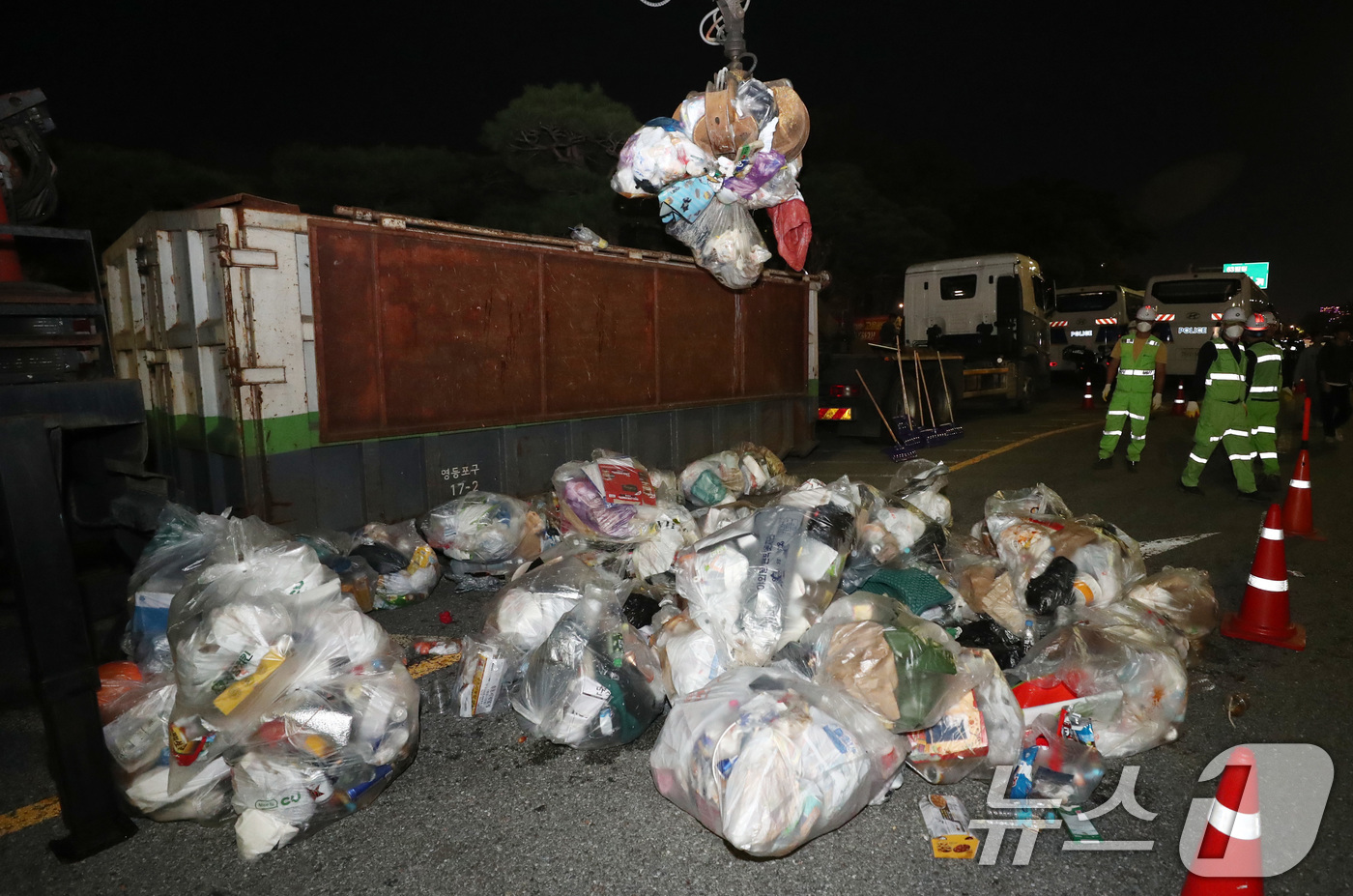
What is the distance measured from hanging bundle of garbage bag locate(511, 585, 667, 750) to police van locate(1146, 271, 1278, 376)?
1689 cm

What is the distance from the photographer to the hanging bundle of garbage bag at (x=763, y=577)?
2.87 m

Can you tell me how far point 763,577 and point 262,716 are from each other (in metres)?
1.69

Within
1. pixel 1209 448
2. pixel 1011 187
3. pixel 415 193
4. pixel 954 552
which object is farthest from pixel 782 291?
pixel 1011 187

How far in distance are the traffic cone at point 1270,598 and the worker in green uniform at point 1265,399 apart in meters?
3.45

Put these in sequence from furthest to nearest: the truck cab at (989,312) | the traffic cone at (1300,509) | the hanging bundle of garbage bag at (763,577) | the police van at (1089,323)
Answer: the police van at (1089,323) < the truck cab at (989,312) < the traffic cone at (1300,509) < the hanging bundle of garbage bag at (763,577)

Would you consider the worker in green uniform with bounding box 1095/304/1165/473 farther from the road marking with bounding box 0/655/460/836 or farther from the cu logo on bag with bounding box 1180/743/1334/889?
the road marking with bounding box 0/655/460/836

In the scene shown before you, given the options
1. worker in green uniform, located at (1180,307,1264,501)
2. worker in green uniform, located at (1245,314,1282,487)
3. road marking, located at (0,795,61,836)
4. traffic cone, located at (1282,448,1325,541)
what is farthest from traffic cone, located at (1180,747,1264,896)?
worker in green uniform, located at (1245,314,1282,487)

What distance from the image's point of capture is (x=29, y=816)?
7.89ft

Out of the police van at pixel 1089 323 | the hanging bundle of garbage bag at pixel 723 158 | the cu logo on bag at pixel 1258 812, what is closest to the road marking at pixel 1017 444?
the hanging bundle of garbage bag at pixel 723 158

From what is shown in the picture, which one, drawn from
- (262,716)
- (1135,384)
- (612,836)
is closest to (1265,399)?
(1135,384)

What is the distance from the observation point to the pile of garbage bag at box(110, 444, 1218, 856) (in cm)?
224

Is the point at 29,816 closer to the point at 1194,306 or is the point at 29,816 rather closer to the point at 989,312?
the point at 989,312

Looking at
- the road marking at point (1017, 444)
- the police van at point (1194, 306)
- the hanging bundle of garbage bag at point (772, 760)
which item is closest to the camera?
the hanging bundle of garbage bag at point (772, 760)

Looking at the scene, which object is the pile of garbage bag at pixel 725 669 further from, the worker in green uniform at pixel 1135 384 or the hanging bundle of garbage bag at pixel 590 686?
the worker in green uniform at pixel 1135 384
